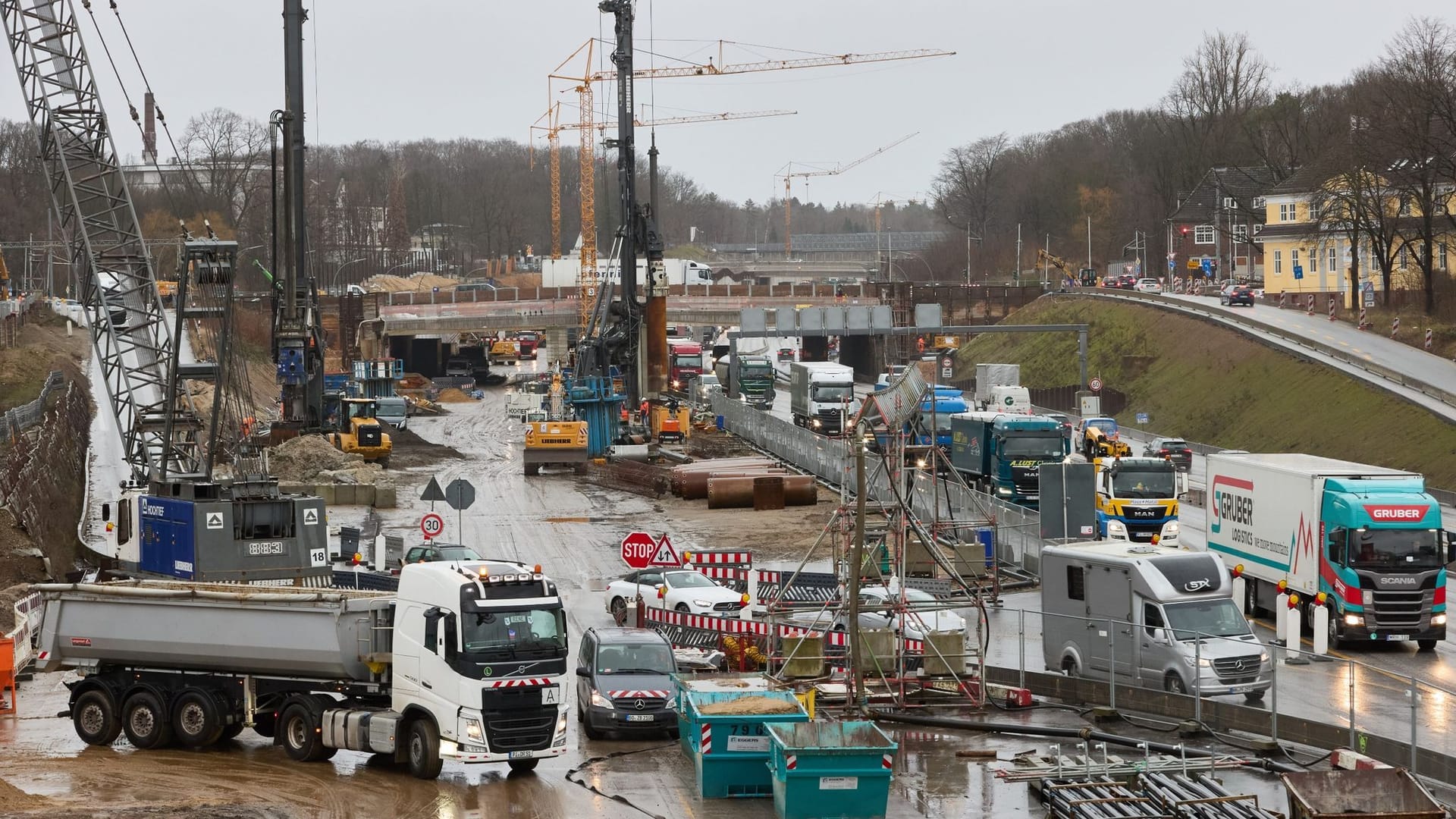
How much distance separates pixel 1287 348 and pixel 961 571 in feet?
156

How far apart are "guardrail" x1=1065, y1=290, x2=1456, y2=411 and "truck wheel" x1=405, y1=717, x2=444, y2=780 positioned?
51.3m

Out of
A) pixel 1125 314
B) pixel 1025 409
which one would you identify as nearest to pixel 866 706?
pixel 1025 409

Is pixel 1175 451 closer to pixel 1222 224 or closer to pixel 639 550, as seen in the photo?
pixel 639 550

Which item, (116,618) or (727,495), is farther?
(727,495)

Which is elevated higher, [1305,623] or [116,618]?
[116,618]

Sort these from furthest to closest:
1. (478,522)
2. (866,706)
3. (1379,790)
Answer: (478,522) → (866,706) → (1379,790)

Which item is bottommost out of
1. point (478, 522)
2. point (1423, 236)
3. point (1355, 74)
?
point (478, 522)

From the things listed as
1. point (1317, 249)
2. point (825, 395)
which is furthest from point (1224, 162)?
point (825, 395)

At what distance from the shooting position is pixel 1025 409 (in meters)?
70.2

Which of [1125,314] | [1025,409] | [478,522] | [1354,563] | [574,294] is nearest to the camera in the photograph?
[1354,563]

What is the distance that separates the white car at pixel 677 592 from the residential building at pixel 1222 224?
92.2 meters

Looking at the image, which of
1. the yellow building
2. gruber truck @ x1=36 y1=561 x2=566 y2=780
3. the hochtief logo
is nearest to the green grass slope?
the yellow building

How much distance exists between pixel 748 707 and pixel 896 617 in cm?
764

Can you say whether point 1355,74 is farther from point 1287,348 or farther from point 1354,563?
point 1354,563
